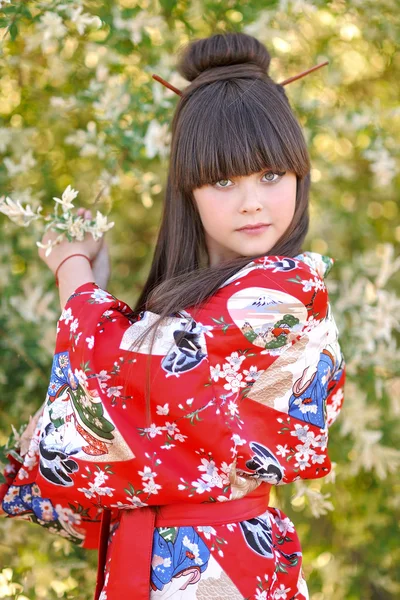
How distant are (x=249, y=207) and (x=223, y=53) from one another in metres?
0.32

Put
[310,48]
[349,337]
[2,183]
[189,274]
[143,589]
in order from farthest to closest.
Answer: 1. [310,48]
2. [349,337]
3. [2,183]
4. [189,274]
5. [143,589]

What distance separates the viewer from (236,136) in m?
1.29

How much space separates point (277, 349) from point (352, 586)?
4.75ft

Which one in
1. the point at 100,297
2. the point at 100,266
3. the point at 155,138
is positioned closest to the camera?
the point at 100,297

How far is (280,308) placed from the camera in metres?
1.21

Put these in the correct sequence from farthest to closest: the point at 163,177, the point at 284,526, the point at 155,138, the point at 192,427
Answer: the point at 163,177, the point at 155,138, the point at 284,526, the point at 192,427

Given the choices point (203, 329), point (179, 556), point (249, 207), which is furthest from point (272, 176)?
point (179, 556)

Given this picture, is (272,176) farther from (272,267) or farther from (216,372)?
(216,372)

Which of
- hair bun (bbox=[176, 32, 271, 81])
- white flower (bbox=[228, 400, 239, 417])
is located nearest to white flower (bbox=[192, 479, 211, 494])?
white flower (bbox=[228, 400, 239, 417])

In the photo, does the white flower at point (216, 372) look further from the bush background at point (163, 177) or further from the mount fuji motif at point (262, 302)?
the bush background at point (163, 177)

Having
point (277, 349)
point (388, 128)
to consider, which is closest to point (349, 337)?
point (388, 128)

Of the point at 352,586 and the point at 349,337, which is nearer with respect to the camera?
the point at 349,337

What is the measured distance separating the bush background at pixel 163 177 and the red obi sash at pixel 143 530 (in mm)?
459

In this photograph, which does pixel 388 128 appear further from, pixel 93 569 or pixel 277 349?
pixel 93 569
